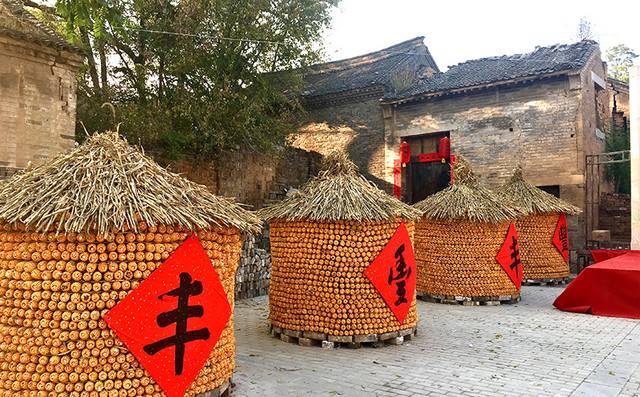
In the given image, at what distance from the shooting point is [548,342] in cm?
698

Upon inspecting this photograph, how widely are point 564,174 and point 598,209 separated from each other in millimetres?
2146

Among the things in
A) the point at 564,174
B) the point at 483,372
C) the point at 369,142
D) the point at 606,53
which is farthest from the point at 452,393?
the point at 606,53

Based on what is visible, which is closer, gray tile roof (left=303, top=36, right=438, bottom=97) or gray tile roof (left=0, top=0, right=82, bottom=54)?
gray tile roof (left=0, top=0, right=82, bottom=54)

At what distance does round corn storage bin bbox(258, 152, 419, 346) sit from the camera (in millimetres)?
6609

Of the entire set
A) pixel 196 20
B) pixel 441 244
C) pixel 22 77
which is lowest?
pixel 441 244

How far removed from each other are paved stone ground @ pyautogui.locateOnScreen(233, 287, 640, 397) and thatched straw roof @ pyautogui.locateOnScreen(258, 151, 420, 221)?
1.80m

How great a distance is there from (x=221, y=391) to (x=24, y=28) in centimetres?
975

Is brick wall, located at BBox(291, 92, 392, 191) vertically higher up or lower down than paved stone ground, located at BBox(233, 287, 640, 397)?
higher up

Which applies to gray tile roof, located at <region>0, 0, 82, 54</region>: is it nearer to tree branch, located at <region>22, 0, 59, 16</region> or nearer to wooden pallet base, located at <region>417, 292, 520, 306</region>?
tree branch, located at <region>22, 0, 59, 16</region>

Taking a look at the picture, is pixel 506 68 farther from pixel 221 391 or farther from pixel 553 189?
pixel 221 391

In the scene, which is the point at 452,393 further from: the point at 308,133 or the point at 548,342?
the point at 308,133

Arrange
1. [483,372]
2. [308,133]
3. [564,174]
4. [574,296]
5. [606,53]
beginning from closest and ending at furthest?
[483,372], [574,296], [564,174], [308,133], [606,53]

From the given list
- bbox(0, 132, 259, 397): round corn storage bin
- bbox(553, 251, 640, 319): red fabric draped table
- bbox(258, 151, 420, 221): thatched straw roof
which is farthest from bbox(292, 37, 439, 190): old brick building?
bbox(0, 132, 259, 397): round corn storage bin

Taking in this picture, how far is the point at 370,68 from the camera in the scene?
21438 millimetres
